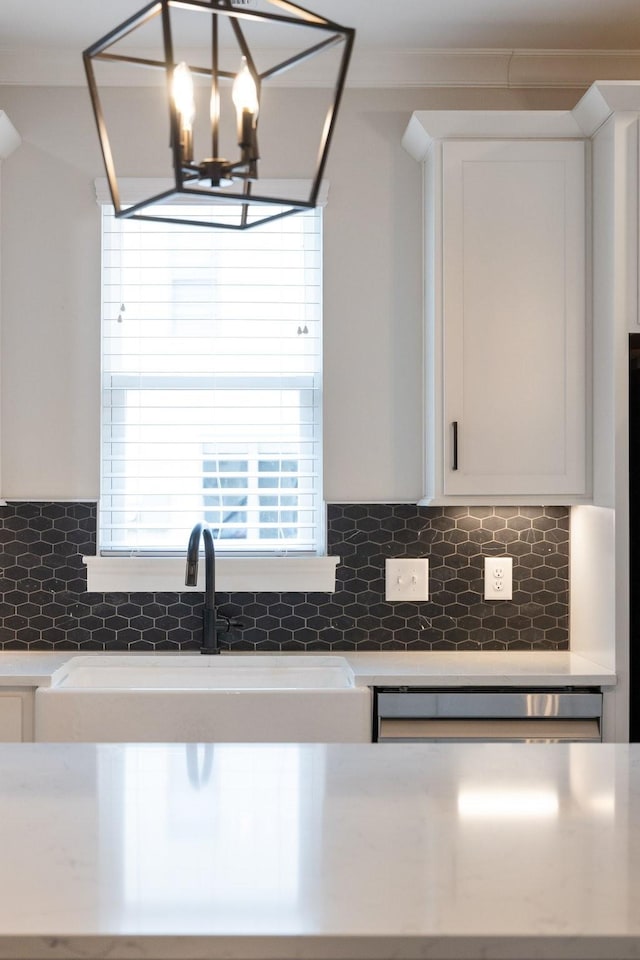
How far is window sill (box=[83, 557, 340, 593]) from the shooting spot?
3.17m

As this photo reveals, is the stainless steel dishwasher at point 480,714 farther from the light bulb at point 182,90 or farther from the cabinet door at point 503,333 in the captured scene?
the light bulb at point 182,90

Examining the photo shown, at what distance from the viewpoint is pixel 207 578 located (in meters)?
3.06

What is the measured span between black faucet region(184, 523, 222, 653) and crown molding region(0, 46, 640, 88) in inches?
62.0

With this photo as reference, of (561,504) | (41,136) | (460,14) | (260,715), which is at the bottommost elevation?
(260,715)

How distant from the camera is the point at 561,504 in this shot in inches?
118

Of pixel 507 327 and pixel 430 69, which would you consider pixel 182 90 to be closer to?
pixel 507 327

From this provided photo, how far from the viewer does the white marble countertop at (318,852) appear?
3.01ft

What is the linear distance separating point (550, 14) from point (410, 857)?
108 inches

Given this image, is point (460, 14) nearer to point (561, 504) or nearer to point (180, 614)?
point (561, 504)

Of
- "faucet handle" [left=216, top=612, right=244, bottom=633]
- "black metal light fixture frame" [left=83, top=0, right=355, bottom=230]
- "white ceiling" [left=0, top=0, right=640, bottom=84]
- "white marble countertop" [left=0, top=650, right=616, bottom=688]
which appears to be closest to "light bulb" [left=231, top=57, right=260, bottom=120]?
"black metal light fixture frame" [left=83, top=0, right=355, bottom=230]

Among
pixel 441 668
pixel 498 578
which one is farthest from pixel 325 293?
pixel 441 668

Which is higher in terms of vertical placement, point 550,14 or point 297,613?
point 550,14

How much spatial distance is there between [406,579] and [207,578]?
2.26 feet

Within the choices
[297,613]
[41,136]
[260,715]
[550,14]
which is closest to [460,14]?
[550,14]
